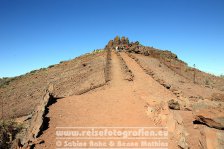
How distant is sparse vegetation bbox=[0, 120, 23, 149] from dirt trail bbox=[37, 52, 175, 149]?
2.76 meters

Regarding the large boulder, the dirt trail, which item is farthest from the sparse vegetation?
the large boulder

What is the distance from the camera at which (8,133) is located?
1410cm

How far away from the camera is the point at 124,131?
11.3 meters

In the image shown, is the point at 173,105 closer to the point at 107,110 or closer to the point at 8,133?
the point at 107,110

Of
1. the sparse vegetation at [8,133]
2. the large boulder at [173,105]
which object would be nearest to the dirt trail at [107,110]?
the large boulder at [173,105]

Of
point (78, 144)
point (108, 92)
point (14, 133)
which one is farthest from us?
point (108, 92)

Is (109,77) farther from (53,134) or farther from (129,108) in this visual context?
(53,134)

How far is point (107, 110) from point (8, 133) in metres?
6.06

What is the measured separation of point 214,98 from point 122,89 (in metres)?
7.14

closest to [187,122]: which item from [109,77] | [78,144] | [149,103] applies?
[149,103]

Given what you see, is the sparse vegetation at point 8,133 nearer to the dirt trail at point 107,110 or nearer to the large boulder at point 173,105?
the dirt trail at point 107,110

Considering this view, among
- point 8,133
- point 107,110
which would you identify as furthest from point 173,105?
point 8,133

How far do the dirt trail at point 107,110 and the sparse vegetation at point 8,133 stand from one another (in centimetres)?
276

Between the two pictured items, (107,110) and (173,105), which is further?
(173,105)
